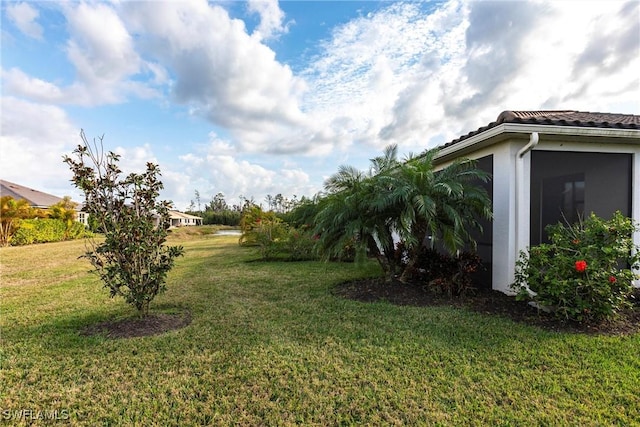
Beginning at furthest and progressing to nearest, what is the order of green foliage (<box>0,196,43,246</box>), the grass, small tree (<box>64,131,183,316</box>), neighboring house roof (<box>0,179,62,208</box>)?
1. neighboring house roof (<box>0,179,62,208</box>)
2. green foliage (<box>0,196,43,246</box>)
3. small tree (<box>64,131,183,316</box>)
4. the grass

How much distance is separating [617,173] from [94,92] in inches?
507

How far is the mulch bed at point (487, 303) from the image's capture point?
4438 mm

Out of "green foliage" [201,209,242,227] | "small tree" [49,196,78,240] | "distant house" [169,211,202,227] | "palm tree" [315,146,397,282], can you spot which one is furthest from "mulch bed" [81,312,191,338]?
"distant house" [169,211,202,227]

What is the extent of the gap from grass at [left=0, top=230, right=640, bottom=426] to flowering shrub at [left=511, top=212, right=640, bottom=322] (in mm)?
459

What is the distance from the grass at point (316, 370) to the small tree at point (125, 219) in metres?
0.86

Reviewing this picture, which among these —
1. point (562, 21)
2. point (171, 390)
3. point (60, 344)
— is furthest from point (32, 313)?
point (562, 21)

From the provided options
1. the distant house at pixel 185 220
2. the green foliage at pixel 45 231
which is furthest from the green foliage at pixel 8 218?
the distant house at pixel 185 220

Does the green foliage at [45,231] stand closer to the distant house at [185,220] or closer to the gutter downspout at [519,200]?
the gutter downspout at [519,200]

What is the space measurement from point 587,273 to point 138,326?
645 centimetres

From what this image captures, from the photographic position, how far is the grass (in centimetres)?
270

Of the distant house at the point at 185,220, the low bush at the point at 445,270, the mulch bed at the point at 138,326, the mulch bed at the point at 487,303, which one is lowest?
the mulch bed at the point at 138,326

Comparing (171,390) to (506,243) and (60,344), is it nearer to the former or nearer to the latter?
(60,344)

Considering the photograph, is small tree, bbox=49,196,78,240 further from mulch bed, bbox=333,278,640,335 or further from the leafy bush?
the leafy bush

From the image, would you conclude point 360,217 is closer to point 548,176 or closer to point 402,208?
point 402,208
